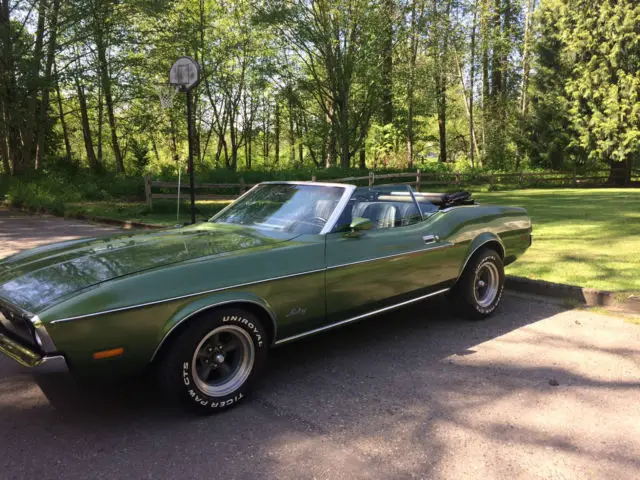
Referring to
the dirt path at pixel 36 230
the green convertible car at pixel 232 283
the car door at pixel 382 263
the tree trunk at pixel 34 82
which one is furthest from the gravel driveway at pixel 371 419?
the tree trunk at pixel 34 82

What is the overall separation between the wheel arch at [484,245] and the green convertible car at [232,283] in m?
0.02

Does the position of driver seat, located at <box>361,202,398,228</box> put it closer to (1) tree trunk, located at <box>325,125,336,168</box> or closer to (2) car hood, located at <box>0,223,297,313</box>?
(2) car hood, located at <box>0,223,297,313</box>

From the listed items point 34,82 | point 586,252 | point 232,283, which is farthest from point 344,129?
point 232,283

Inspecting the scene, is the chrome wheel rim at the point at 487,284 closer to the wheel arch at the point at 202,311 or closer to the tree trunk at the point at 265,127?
the wheel arch at the point at 202,311

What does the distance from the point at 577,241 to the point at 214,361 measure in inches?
297

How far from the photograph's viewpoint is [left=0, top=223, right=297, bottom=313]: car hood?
8.70 ft

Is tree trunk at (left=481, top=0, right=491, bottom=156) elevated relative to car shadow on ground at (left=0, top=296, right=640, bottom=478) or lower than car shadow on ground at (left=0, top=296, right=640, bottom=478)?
elevated

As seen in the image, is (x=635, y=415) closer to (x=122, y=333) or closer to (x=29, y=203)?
(x=122, y=333)

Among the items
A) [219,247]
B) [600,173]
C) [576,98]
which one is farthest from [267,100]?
[219,247]

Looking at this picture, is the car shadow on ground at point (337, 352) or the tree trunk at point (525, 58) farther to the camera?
the tree trunk at point (525, 58)

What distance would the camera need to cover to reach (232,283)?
9.38 ft

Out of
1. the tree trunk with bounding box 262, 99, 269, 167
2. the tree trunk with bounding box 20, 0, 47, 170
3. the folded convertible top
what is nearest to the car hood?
the folded convertible top

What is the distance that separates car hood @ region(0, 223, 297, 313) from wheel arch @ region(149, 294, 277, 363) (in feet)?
1.18

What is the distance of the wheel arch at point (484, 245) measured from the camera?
4.55 meters
